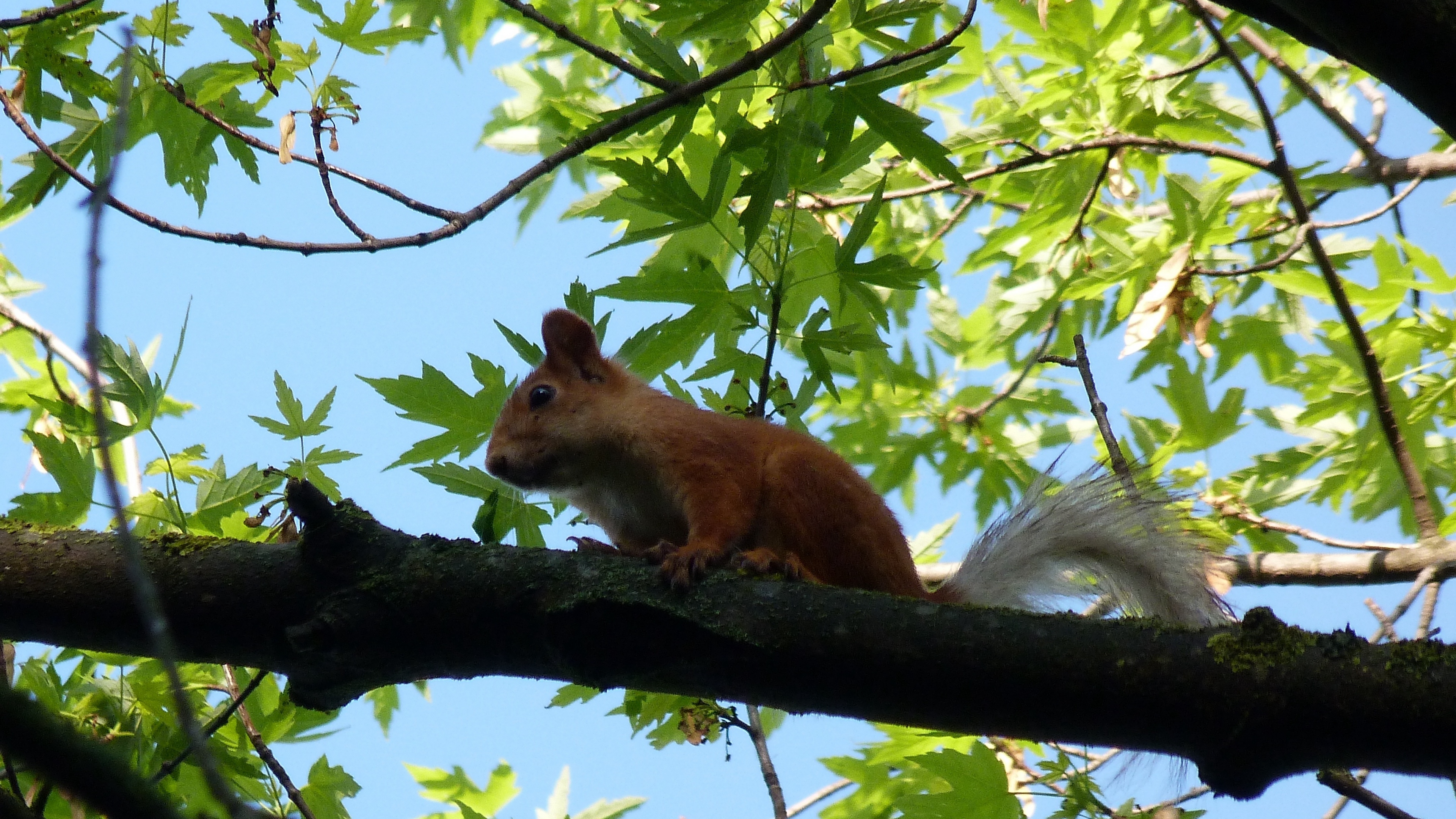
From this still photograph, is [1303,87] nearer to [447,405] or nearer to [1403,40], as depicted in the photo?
[1403,40]

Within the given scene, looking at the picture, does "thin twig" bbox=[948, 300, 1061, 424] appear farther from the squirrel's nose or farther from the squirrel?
the squirrel's nose

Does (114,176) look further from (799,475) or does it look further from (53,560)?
(799,475)

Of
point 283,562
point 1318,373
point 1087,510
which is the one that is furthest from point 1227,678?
point 1318,373

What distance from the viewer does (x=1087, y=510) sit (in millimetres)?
3531

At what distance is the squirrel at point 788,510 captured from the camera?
3.29 meters

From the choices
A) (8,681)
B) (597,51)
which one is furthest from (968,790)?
(8,681)

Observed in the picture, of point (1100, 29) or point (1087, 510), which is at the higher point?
point (1100, 29)

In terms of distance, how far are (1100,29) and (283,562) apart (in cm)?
427

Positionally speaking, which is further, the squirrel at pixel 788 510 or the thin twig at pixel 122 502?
the squirrel at pixel 788 510

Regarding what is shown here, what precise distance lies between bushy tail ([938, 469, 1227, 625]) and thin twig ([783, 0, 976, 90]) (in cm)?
147

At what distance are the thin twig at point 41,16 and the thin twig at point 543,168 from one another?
25.8 inches

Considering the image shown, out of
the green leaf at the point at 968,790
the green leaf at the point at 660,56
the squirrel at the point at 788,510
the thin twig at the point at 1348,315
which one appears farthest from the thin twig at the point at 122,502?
the thin twig at the point at 1348,315

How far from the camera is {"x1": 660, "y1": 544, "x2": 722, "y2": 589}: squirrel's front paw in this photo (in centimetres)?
236

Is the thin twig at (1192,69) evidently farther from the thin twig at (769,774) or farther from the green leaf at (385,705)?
the green leaf at (385,705)
